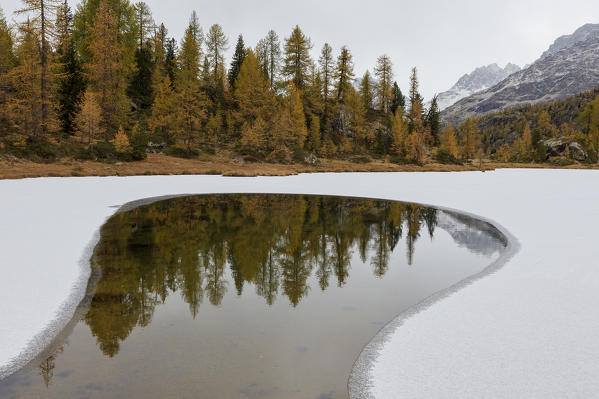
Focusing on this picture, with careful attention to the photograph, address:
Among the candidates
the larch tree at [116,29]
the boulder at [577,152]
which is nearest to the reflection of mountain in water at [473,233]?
the larch tree at [116,29]

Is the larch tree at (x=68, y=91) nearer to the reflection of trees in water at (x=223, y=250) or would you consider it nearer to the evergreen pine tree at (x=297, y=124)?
the evergreen pine tree at (x=297, y=124)

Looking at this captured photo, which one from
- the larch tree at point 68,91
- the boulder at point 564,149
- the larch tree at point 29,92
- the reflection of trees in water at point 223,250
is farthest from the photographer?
the boulder at point 564,149

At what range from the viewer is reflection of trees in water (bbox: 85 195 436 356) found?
6.34 meters

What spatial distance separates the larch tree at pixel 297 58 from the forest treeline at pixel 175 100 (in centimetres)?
17

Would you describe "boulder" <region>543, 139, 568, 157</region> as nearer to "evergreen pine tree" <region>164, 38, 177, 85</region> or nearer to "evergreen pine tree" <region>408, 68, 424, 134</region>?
"evergreen pine tree" <region>408, 68, 424, 134</region>

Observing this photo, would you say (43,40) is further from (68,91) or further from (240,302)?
(240,302)

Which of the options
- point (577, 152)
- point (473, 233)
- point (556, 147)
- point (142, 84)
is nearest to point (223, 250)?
point (473, 233)

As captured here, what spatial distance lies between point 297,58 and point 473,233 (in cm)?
5823

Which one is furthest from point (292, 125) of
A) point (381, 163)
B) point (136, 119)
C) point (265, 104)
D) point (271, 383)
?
point (271, 383)

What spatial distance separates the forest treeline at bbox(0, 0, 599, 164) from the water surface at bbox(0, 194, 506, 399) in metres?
29.0

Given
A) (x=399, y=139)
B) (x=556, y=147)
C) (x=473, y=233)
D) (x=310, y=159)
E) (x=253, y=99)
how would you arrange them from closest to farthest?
(x=473, y=233) → (x=310, y=159) → (x=253, y=99) → (x=399, y=139) → (x=556, y=147)

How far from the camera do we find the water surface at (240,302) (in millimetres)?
3855

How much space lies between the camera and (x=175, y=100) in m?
47.4

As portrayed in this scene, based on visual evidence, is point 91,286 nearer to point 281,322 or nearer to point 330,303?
point 281,322
